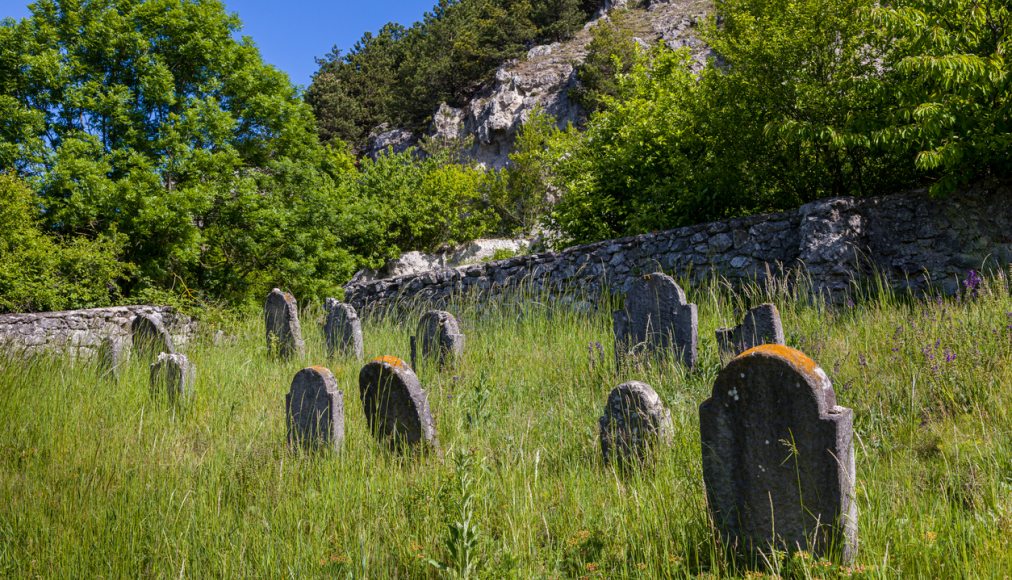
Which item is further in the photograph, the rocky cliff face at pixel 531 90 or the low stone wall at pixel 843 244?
the rocky cliff face at pixel 531 90

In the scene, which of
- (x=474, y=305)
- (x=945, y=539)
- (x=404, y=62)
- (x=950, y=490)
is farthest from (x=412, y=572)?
(x=404, y=62)

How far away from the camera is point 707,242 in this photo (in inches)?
426

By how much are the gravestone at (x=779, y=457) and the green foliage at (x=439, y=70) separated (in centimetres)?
4932

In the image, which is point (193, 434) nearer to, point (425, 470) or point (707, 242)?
point (425, 470)

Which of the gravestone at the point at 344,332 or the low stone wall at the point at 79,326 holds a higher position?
the low stone wall at the point at 79,326

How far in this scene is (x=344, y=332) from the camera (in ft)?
28.0

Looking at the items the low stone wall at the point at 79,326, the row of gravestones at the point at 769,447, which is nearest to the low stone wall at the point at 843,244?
the row of gravestones at the point at 769,447

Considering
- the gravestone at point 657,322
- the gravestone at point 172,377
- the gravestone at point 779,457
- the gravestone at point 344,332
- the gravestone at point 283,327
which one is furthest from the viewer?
the gravestone at point 283,327

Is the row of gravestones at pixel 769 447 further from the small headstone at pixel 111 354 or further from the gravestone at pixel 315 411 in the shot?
the small headstone at pixel 111 354

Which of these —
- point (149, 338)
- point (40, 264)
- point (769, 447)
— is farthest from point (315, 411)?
point (40, 264)

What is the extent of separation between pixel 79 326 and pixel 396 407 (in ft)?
34.2

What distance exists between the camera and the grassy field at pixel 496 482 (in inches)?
108

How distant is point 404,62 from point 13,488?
179 feet

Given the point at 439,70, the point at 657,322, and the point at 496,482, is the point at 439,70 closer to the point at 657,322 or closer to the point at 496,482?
the point at 657,322
